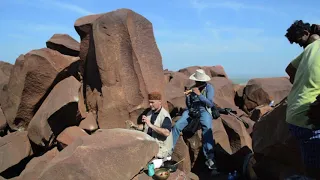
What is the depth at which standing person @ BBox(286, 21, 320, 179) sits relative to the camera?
3809mm

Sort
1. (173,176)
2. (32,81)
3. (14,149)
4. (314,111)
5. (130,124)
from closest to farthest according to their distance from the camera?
(314,111) → (173,176) → (130,124) → (14,149) → (32,81)

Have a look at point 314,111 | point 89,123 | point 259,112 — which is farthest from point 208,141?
point 314,111

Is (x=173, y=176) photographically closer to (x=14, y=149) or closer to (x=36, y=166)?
(x=36, y=166)

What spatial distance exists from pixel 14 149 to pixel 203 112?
4.84 meters

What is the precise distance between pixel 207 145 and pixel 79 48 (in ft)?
16.0

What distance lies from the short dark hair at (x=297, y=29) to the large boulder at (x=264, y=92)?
8.84m

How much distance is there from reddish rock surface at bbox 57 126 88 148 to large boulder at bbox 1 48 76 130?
1.54 meters

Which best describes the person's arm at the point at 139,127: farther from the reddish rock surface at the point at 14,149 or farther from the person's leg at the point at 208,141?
the reddish rock surface at the point at 14,149

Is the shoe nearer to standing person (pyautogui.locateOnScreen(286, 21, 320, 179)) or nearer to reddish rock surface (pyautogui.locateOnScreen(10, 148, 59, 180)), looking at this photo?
reddish rock surface (pyautogui.locateOnScreen(10, 148, 59, 180))

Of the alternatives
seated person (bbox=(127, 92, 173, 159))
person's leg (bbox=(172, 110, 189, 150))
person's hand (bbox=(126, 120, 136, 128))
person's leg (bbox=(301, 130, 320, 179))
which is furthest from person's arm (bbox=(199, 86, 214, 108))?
person's leg (bbox=(301, 130, 320, 179))

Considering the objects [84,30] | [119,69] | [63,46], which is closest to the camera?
[119,69]

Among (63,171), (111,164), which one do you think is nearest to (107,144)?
(111,164)

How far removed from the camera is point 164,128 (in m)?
7.32

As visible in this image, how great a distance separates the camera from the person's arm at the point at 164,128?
7242 mm
